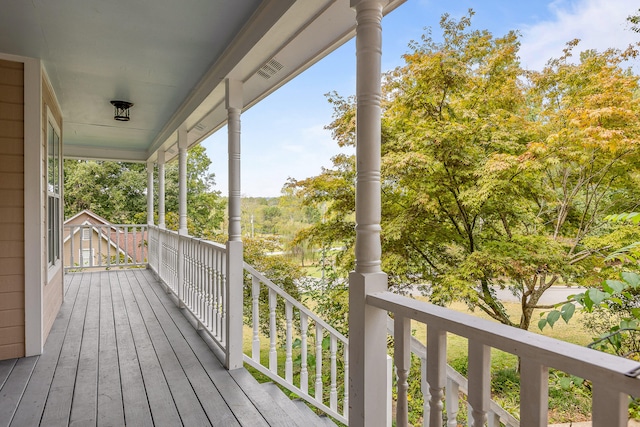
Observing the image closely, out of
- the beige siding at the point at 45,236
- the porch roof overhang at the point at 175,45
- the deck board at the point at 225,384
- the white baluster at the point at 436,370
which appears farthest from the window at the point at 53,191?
the white baluster at the point at 436,370

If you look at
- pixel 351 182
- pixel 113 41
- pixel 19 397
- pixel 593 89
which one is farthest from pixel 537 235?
pixel 19 397

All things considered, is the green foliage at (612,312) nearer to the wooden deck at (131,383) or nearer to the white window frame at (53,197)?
the wooden deck at (131,383)

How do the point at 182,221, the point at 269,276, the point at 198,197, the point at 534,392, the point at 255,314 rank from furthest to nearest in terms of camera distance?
1. the point at 198,197
2. the point at 269,276
3. the point at 182,221
4. the point at 255,314
5. the point at 534,392

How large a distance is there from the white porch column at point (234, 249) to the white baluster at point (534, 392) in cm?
237

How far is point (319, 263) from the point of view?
6.46 m

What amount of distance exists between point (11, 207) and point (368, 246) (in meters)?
3.10

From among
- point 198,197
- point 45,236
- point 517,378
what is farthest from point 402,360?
point 198,197

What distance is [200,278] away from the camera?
3836 millimetres

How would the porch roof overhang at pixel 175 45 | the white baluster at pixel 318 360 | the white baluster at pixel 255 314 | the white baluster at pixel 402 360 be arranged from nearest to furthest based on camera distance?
the white baluster at pixel 402 360, the porch roof overhang at pixel 175 45, the white baluster at pixel 318 360, the white baluster at pixel 255 314

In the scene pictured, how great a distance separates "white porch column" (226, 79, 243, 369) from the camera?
296 cm

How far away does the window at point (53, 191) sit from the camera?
3.92 m

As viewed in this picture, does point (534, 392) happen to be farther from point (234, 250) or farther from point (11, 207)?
point (11, 207)

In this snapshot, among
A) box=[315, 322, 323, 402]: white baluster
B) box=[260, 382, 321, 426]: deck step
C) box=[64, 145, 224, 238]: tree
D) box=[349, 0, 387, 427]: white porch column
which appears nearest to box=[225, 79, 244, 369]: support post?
box=[260, 382, 321, 426]: deck step

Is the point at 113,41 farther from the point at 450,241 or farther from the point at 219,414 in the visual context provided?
the point at 450,241
